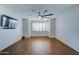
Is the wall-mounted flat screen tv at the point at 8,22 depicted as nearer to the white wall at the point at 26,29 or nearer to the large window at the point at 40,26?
the white wall at the point at 26,29

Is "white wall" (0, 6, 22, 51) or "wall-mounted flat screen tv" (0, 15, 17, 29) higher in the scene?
"wall-mounted flat screen tv" (0, 15, 17, 29)

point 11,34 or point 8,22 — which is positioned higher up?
point 8,22

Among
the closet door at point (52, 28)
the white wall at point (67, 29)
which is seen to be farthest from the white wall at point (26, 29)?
the white wall at point (67, 29)

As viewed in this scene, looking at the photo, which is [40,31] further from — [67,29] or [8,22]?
[8,22]

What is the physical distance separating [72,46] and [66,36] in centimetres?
22

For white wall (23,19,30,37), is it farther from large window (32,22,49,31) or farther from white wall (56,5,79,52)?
white wall (56,5,79,52)

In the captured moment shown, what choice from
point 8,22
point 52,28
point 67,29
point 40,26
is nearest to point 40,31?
point 40,26

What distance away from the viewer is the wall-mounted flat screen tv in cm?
195

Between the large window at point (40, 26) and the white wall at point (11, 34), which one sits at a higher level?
the large window at point (40, 26)

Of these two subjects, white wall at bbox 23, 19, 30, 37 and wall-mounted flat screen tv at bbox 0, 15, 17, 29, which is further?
white wall at bbox 23, 19, 30, 37

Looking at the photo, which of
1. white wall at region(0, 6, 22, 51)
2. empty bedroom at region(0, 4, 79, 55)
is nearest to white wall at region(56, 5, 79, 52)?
empty bedroom at region(0, 4, 79, 55)

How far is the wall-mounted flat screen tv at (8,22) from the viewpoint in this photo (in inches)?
76.9

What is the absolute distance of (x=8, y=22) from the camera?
1.99 metres
